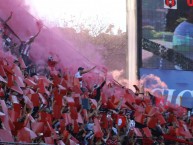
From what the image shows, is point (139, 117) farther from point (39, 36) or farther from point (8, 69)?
point (8, 69)

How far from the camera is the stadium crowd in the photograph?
7.02 m

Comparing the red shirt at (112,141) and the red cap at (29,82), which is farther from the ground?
the red cap at (29,82)

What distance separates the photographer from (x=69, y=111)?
8.43 m

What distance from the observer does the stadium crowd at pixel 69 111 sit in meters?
7.02

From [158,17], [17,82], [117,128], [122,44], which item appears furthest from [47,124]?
[122,44]

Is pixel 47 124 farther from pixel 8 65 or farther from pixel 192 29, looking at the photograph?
pixel 192 29

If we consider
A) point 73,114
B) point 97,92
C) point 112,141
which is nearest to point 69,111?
point 73,114

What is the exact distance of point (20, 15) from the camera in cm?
1021

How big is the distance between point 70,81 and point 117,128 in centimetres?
115

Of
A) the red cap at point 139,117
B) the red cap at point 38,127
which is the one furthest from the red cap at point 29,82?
the red cap at point 139,117

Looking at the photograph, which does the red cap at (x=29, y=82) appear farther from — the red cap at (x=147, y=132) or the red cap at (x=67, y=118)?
the red cap at (x=147, y=132)

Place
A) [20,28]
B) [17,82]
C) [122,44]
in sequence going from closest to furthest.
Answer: [17,82] → [20,28] → [122,44]

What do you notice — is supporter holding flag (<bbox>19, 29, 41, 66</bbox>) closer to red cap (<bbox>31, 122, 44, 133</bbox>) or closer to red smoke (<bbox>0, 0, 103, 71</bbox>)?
red smoke (<bbox>0, 0, 103, 71</bbox>)

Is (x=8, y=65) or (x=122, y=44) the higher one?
(x=8, y=65)
